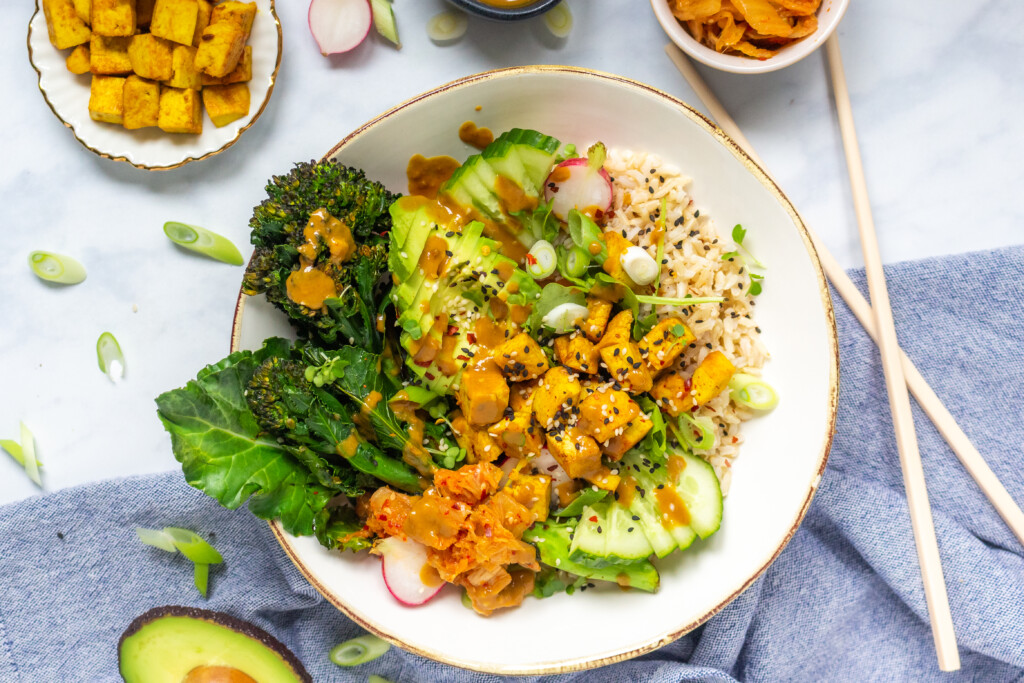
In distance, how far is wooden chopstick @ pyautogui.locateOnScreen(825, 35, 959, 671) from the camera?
279 cm

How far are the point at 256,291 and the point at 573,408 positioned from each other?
1.22m

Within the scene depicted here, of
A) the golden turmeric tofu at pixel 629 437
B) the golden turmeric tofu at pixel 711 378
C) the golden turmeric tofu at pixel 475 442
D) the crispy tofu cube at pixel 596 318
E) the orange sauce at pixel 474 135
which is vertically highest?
the orange sauce at pixel 474 135

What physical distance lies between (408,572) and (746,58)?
7.82 ft

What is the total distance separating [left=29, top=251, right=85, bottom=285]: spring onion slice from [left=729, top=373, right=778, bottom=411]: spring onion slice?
2816 mm

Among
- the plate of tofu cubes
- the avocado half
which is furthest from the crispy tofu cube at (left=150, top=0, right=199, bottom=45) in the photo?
the avocado half

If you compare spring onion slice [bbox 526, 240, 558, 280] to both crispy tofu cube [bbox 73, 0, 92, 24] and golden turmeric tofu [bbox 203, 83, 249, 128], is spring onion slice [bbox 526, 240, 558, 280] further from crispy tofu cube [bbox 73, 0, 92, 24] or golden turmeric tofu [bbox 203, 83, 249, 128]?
crispy tofu cube [bbox 73, 0, 92, 24]

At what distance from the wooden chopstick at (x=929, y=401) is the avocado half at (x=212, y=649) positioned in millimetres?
2677

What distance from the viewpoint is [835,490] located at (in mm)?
3021

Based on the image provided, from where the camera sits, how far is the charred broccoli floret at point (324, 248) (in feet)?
8.37

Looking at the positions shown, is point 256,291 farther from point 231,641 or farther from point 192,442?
point 231,641

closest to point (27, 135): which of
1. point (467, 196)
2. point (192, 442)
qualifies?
point (192, 442)

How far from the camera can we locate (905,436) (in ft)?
9.27

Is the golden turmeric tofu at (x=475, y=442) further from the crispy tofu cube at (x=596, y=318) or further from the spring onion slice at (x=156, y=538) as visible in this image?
the spring onion slice at (x=156, y=538)

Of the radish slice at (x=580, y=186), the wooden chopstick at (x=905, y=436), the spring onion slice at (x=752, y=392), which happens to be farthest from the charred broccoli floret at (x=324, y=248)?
the wooden chopstick at (x=905, y=436)
